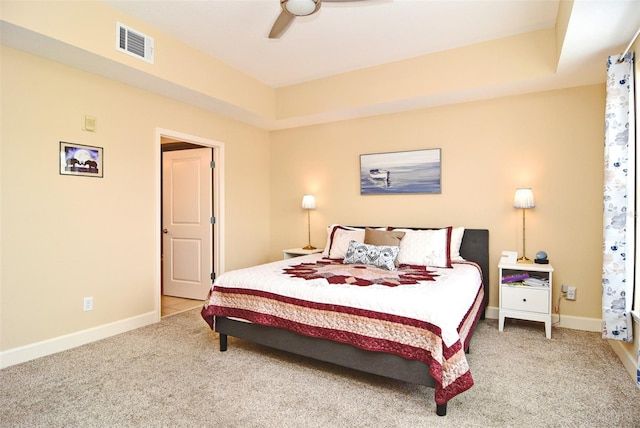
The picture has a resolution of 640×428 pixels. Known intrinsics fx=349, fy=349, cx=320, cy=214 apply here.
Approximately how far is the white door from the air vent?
1527mm

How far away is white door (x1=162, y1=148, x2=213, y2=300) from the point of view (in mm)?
4613

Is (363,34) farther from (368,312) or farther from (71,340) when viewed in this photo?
(71,340)

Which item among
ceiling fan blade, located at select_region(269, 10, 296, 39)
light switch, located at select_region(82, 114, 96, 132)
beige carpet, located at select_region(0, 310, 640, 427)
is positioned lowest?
beige carpet, located at select_region(0, 310, 640, 427)

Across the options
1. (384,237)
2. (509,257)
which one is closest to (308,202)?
(384,237)

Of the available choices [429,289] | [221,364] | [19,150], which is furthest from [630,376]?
[19,150]

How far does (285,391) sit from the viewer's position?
7.48 ft

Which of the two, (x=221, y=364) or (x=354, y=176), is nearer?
(x=221, y=364)

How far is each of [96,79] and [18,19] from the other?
2.75ft

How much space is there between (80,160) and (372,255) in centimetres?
281

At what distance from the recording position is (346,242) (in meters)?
3.95

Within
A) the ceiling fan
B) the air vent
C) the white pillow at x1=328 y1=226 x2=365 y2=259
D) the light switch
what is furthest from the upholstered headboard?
the light switch

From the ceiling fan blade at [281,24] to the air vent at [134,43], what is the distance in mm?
1260

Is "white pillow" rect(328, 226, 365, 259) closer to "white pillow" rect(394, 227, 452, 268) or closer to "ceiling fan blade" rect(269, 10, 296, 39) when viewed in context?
"white pillow" rect(394, 227, 452, 268)

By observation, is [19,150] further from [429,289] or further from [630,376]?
[630,376]
